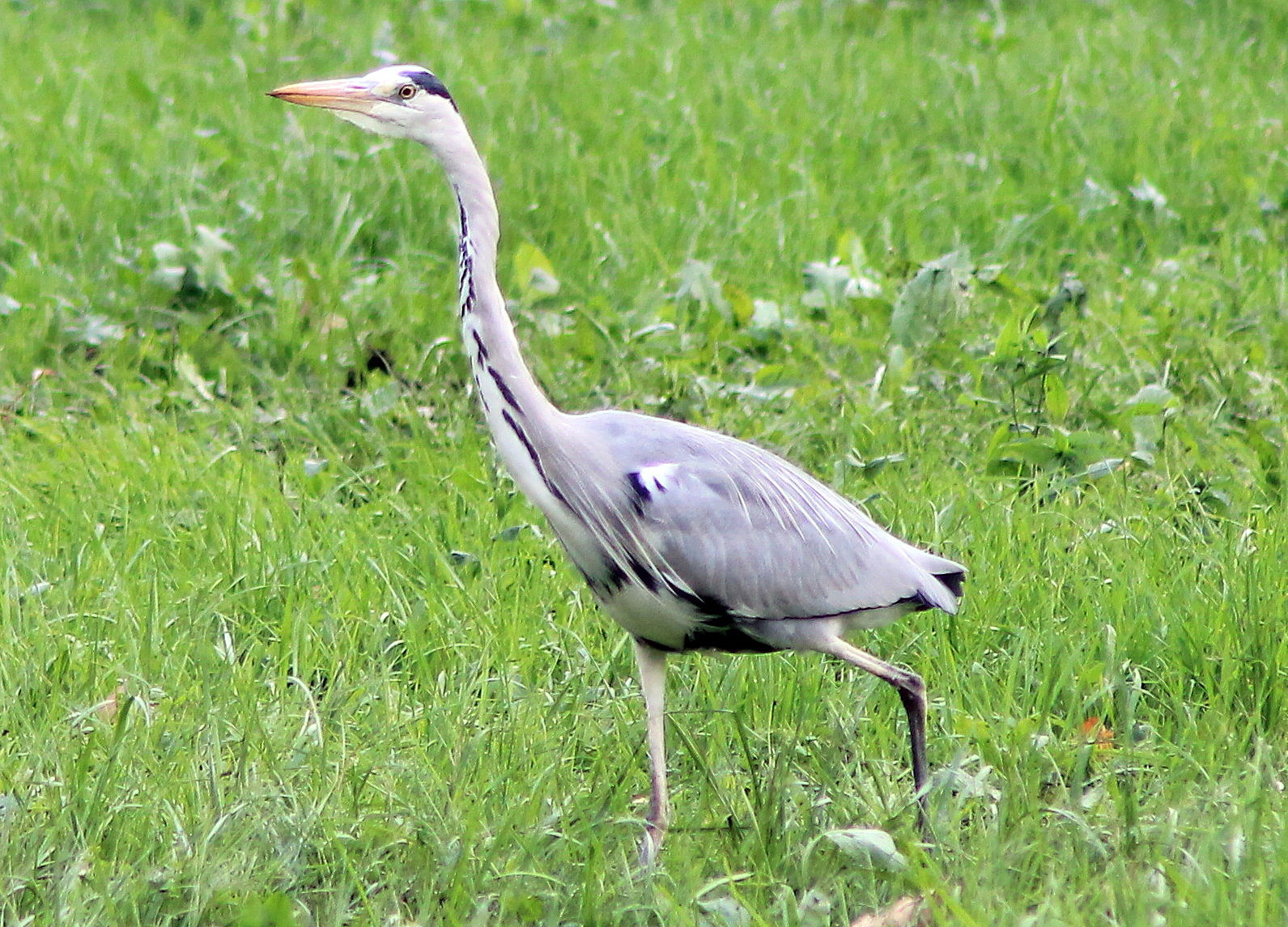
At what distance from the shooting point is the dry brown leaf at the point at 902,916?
9.88 feet

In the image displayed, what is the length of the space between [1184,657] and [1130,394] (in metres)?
1.77

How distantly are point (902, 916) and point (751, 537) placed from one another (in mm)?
837

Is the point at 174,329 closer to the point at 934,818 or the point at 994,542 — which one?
the point at 994,542

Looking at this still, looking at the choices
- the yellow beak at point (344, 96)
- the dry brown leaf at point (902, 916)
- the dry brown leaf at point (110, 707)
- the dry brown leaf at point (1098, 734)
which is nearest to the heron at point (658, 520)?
the yellow beak at point (344, 96)

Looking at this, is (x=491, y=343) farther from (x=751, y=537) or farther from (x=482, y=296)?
(x=751, y=537)

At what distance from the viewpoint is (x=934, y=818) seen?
3291 millimetres

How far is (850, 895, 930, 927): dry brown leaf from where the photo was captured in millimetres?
3012

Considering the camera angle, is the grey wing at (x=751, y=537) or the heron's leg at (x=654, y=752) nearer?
the heron's leg at (x=654, y=752)

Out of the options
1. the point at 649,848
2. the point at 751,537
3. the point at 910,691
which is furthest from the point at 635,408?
the point at 649,848

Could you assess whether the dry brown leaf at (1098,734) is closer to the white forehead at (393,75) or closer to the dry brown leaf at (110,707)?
the white forehead at (393,75)

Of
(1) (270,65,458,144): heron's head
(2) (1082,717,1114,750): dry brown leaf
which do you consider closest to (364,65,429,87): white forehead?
(1) (270,65,458,144): heron's head

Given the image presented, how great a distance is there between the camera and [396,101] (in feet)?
10.9

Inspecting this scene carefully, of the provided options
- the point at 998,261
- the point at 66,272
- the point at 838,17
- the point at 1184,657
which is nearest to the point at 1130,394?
the point at 998,261

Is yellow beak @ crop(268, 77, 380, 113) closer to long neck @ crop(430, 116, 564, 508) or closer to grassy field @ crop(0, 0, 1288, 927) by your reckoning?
long neck @ crop(430, 116, 564, 508)
